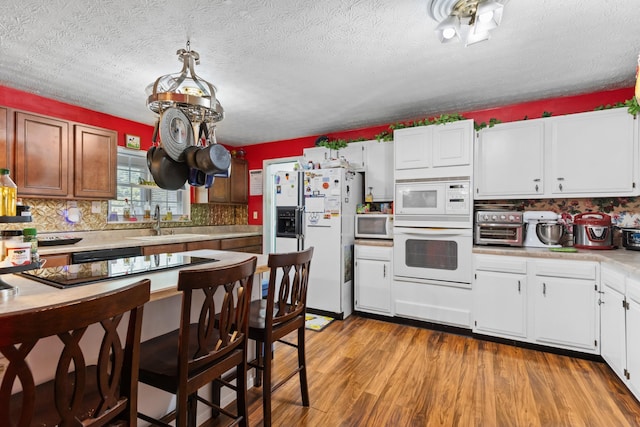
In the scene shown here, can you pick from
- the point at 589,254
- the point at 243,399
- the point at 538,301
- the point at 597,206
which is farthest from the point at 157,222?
the point at 597,206

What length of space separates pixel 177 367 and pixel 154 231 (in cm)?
345

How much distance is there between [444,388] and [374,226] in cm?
191

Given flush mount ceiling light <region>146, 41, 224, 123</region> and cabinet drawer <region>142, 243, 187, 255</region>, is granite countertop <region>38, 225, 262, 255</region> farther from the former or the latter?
flush mount ceiling light <region>146, 41, 224, 123</region>

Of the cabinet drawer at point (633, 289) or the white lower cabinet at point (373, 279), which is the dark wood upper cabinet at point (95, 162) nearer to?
the white lower cabinet at point (373, 279)

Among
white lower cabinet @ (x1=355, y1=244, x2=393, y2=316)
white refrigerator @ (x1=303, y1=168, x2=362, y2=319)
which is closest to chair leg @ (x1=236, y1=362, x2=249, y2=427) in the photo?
white refrigerator @ (x1=303, y1=168, x2=362, y2=319)

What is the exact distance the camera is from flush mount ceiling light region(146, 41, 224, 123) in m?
1.59

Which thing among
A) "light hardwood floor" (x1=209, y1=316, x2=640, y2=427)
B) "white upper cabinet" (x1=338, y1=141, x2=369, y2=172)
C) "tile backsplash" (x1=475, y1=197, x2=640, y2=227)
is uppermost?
"white upper cabinet" (x1=338, y1=141, x2=369, y2=172)

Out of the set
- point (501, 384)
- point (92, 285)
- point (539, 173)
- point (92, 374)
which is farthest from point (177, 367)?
point (539, 173)

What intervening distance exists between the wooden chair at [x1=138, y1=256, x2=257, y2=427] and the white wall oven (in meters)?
2.37

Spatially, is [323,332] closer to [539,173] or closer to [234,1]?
[539,173]

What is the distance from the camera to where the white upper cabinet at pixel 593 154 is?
8.98ft

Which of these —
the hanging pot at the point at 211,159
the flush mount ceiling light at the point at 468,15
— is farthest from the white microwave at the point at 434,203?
the hanging pot at the point at 211,159

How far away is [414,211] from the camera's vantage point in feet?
11.3

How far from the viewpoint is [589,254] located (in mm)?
2625
